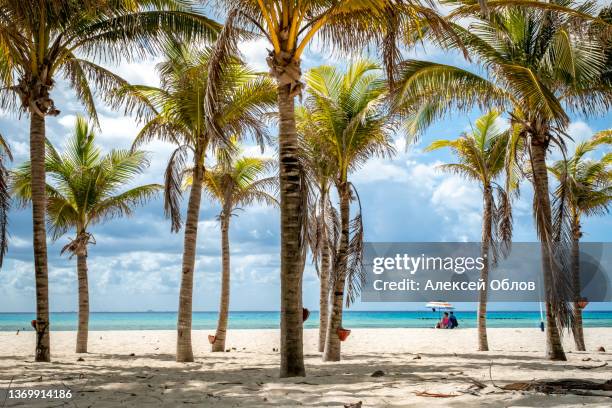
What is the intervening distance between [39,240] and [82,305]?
5465 mm

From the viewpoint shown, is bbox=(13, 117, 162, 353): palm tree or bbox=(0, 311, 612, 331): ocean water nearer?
bbox=(13, 117, 162, 353): palm tree

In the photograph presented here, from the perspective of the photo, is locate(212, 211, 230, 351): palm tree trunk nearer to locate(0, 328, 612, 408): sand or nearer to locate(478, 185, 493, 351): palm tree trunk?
locate(0, 328, 612, 408): sand

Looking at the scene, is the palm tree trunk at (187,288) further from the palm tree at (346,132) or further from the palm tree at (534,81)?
the palm tree at (534,81)

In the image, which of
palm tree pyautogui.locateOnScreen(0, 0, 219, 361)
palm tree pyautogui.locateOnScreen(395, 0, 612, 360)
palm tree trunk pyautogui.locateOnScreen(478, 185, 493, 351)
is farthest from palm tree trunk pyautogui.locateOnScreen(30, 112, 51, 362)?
palm tree trunk pyautogui.locateOnScreen(478, 185, 493, 351)

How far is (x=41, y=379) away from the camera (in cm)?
885

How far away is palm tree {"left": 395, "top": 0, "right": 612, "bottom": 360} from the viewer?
11.2m

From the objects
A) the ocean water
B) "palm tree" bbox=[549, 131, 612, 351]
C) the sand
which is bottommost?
the ocean water

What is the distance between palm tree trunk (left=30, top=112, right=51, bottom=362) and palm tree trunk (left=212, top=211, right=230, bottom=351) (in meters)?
5.92

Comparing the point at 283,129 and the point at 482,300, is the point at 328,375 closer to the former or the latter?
the point at 283,129

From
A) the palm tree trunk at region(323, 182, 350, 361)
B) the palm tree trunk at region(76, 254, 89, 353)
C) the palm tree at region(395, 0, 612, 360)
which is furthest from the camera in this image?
the palm tree trunk at region(76, 254, 89, 353)

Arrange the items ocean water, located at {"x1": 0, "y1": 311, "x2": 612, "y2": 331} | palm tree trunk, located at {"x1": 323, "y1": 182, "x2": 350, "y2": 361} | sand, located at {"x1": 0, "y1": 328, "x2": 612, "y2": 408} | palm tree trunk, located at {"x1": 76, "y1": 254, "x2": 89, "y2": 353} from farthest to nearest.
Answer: ocean water, located at {"x1": 0, "y1": 311, "x2": 612, "y2": 331} → palm tree trunk, located at {"x1": 76, "y1": 254, "x2": 89, "y2": 353} → palm tree trunk, located at {"x1": 323, "y1": 182, "x2": 350, "y2": 361} → sand, located at {"x1": 0, "y1": 328, "x2": 612, "y2": 408}

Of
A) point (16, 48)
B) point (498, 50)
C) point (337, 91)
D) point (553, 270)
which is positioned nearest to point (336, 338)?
point (553, 270)

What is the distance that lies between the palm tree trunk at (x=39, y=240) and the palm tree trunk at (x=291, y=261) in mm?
5654

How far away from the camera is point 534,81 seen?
11.0 metres
